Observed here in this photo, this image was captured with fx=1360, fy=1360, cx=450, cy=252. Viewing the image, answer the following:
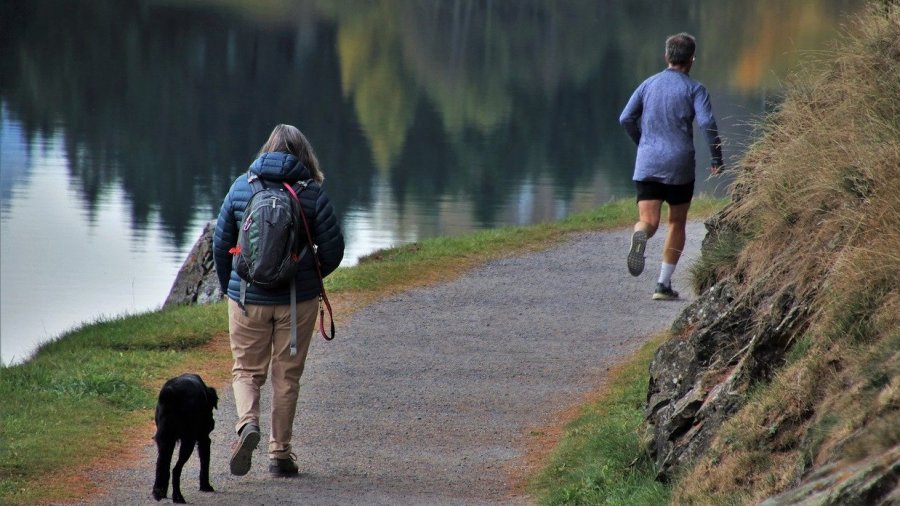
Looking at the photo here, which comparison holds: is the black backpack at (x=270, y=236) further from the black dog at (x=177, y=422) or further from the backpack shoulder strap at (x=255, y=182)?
the black dog at (x=177, y=422)

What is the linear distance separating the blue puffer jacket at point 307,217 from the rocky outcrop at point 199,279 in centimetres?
779

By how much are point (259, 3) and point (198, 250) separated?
8374 centimetres

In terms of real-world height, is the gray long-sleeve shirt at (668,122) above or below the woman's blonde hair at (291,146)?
below

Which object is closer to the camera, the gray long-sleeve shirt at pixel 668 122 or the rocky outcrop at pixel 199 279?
the gray long-sleeve shirt at pixel 668 122

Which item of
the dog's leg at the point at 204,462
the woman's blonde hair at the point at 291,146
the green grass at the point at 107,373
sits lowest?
the green grass at the point at 107,373

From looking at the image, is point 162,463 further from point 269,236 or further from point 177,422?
point 269,236

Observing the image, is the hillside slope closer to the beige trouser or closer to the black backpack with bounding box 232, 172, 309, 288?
the beige trouser

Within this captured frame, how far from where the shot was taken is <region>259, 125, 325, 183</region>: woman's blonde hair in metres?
7.52

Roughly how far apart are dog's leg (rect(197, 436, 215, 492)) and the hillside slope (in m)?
2.38

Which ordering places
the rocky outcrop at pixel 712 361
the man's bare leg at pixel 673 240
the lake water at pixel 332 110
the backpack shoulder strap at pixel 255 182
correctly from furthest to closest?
the lake water at pixel 332 110
the man's bare leg at pixel 673 240
the backpack shoulder strap at pixel 255 182
the rocky outcrop at pixel 712 361

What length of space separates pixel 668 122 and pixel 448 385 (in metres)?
2.88

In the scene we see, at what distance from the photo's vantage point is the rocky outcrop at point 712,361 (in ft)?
20.1

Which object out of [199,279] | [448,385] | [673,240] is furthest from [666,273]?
[199,279]

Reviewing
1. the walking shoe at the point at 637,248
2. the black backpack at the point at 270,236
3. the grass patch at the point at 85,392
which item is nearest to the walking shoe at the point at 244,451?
the black backpack at the point at 270,236
